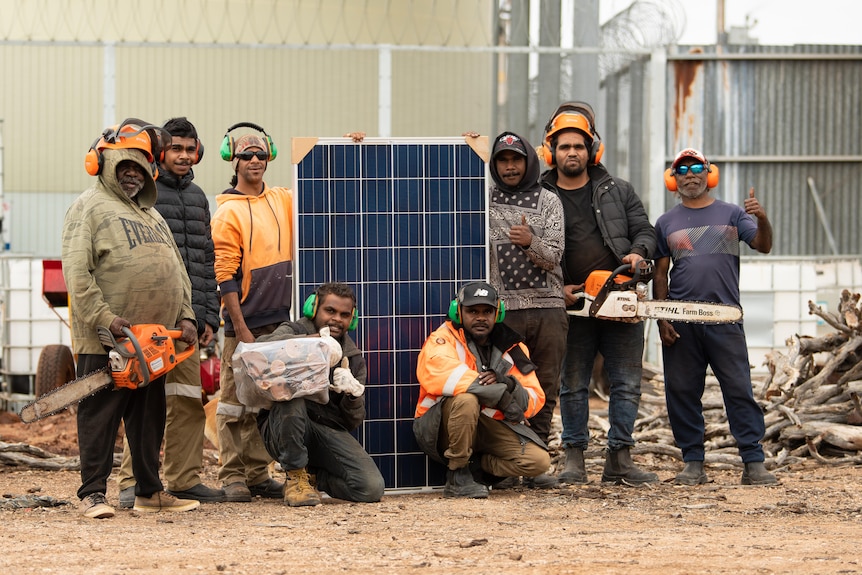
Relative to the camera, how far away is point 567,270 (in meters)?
7.80

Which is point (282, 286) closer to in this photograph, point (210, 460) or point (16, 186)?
point (210, 460)

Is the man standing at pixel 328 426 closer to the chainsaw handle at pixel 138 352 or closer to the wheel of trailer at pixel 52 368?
the chainsaw handle at pixel 138 352

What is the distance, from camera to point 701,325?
7652mm

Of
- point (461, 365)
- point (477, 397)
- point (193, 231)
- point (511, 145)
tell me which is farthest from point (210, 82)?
point (477, 397)

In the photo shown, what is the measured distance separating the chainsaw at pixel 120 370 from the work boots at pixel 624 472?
290 cm

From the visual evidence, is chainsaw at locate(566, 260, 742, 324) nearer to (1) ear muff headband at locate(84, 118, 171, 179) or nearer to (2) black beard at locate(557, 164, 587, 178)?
(2) black beard at locate(557, 164, 587, 178)

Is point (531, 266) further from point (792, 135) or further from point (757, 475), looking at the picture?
point (792, 135)

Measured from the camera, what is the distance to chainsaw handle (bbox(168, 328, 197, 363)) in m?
6.50

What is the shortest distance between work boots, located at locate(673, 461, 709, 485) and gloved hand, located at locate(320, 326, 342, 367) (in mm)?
2338

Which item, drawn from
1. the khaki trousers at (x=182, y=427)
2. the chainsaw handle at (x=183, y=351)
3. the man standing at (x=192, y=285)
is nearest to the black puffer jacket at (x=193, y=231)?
the man standing at (x=192, y=285)

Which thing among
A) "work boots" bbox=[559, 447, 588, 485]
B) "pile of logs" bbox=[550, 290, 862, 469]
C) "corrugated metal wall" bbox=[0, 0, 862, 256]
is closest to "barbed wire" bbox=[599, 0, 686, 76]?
"corrugated metal wall" bbox=[0, 0, 862, 256]

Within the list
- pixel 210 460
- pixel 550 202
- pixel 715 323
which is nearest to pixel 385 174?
pixel 550 202

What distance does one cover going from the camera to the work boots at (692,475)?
774 centimetres

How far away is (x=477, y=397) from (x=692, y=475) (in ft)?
5.14
